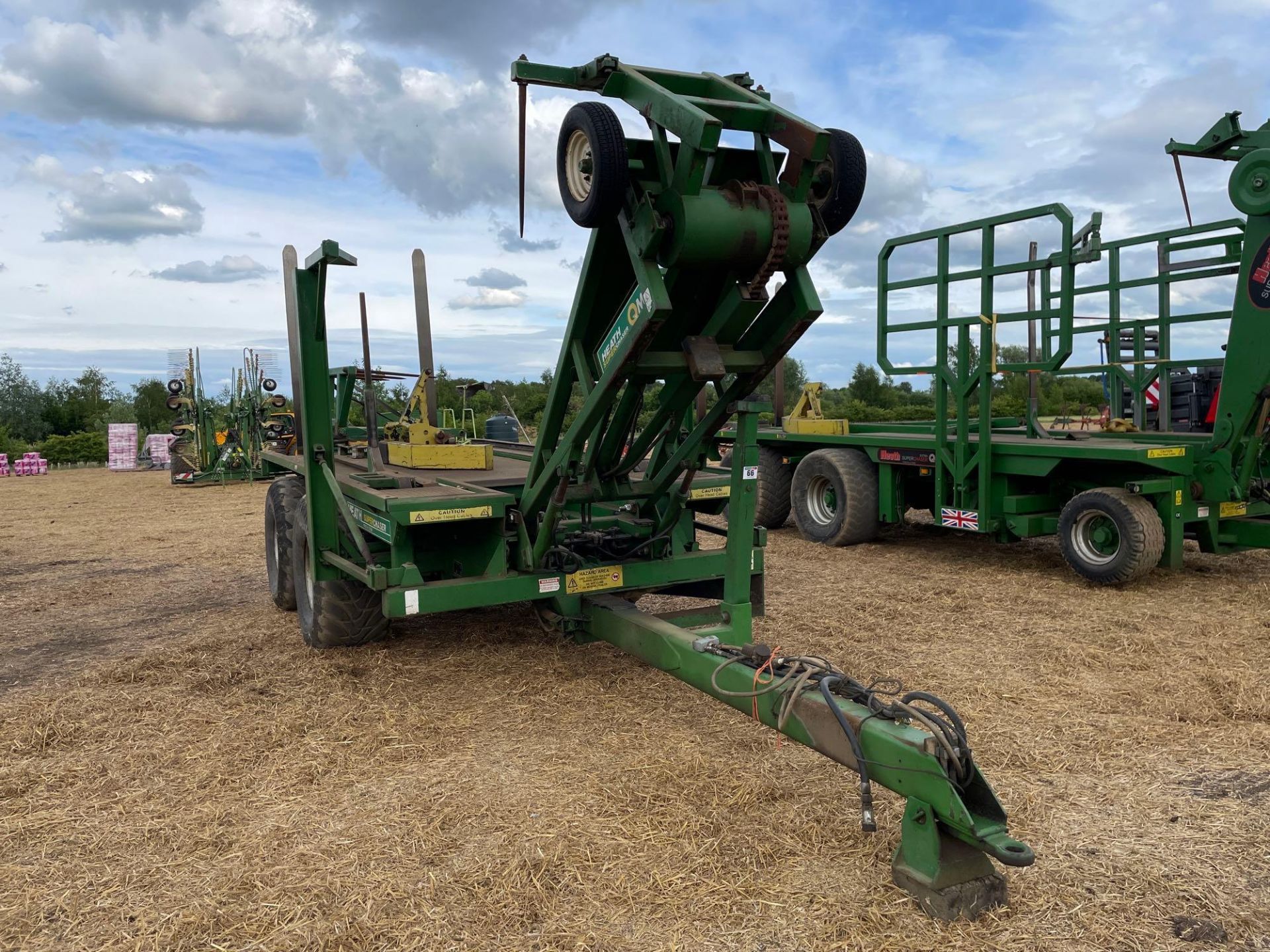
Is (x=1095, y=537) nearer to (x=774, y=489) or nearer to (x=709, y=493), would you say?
(x=709, y=493)

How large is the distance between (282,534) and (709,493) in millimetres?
3241

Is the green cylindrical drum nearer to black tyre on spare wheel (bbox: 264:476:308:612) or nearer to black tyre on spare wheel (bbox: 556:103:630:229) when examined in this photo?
black tyre on spare wheel (bbox: 556:103:630:229)

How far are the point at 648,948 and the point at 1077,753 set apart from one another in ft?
7.67

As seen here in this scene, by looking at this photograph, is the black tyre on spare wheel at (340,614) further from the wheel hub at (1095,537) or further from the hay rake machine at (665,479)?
the wheel hub at (1095,537)

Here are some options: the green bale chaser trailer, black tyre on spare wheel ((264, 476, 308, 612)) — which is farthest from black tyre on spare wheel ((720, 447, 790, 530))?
black tyre on spare wheel ((264, 476, 308, 612))

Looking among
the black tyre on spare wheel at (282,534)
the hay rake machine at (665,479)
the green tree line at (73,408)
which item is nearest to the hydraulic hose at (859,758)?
the hay rake machine at (665,479)

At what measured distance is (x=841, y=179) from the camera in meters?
4.05

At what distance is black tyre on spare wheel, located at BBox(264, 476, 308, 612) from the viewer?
6844 millimetres

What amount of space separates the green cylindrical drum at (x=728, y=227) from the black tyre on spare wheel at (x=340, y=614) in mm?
2992

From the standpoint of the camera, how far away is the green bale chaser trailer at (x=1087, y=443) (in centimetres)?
721

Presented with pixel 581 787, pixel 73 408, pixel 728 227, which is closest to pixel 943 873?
pixel 581 787

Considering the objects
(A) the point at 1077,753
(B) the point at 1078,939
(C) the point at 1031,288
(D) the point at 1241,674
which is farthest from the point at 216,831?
(C) the point at 1031,288

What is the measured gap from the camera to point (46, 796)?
3.97 metres

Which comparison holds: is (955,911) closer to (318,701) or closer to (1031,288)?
(318,701)
